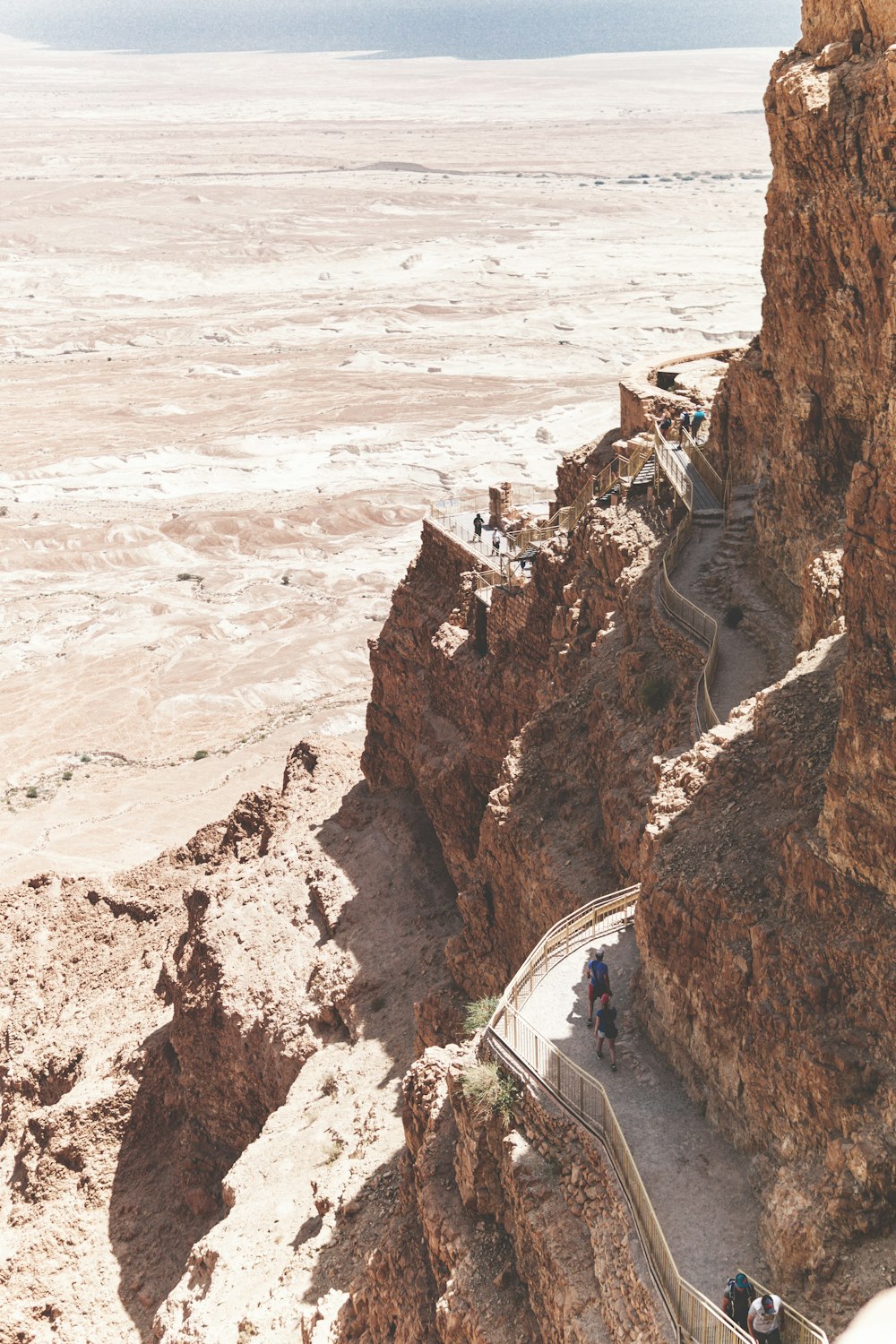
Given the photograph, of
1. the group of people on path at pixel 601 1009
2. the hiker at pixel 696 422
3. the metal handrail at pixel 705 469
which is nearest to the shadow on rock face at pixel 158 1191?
the group of people on path at pixel 601 1009

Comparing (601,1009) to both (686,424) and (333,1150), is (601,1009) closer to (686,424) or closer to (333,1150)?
(333,1150)

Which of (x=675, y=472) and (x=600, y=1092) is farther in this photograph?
(x=675, y=472)

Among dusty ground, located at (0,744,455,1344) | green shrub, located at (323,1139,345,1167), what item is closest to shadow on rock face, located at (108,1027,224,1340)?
dusty ground, located at (0,744,455,1344)

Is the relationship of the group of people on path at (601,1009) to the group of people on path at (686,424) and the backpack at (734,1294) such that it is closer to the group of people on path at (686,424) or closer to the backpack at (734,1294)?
the backpack at (734,1294)

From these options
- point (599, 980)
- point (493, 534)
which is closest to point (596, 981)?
point (599, 980)

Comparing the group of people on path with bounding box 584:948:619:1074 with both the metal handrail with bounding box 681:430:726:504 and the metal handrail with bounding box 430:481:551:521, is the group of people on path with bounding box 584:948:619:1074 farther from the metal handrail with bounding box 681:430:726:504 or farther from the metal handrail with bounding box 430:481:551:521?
the metal handrail with bounding box 430:481:551:521

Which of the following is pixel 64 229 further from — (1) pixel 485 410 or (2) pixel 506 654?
(2) pixel 506 654

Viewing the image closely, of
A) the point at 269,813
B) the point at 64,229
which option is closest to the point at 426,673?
the point at 269,813
